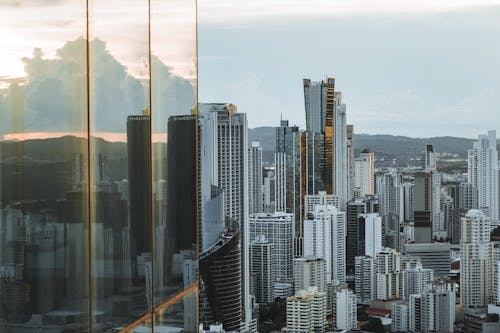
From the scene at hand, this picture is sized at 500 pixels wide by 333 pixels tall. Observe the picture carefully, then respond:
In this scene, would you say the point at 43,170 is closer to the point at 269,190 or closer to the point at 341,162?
the point at 269,190

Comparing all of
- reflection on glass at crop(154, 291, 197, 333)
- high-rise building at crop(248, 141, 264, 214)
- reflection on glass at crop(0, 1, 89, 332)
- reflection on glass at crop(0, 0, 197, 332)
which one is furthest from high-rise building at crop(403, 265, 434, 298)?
reflection on glass at crop(0, 1, 89, 332)

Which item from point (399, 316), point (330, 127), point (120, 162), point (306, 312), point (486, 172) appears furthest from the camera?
point (330, 127)

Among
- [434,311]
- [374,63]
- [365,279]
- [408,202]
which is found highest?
[374,63]

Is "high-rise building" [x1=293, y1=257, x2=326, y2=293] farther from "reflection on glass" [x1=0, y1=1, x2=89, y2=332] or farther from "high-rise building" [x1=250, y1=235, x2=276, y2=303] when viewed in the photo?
"reflection on glass" [x1=0, y1=1, x2=89, y2=332]

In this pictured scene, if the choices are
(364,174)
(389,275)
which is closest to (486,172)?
(389,275)

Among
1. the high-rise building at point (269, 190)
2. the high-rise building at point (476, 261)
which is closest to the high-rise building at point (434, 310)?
the high-rise building at point (476, 261)

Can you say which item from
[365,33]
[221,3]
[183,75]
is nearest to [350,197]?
[365,33]

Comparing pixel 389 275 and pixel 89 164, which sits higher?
pixel 89 164

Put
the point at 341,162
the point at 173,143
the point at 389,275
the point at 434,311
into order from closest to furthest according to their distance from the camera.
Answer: the point at 173,143 < the point at 434,311 < the point at 389,275 < the point at 341,162
